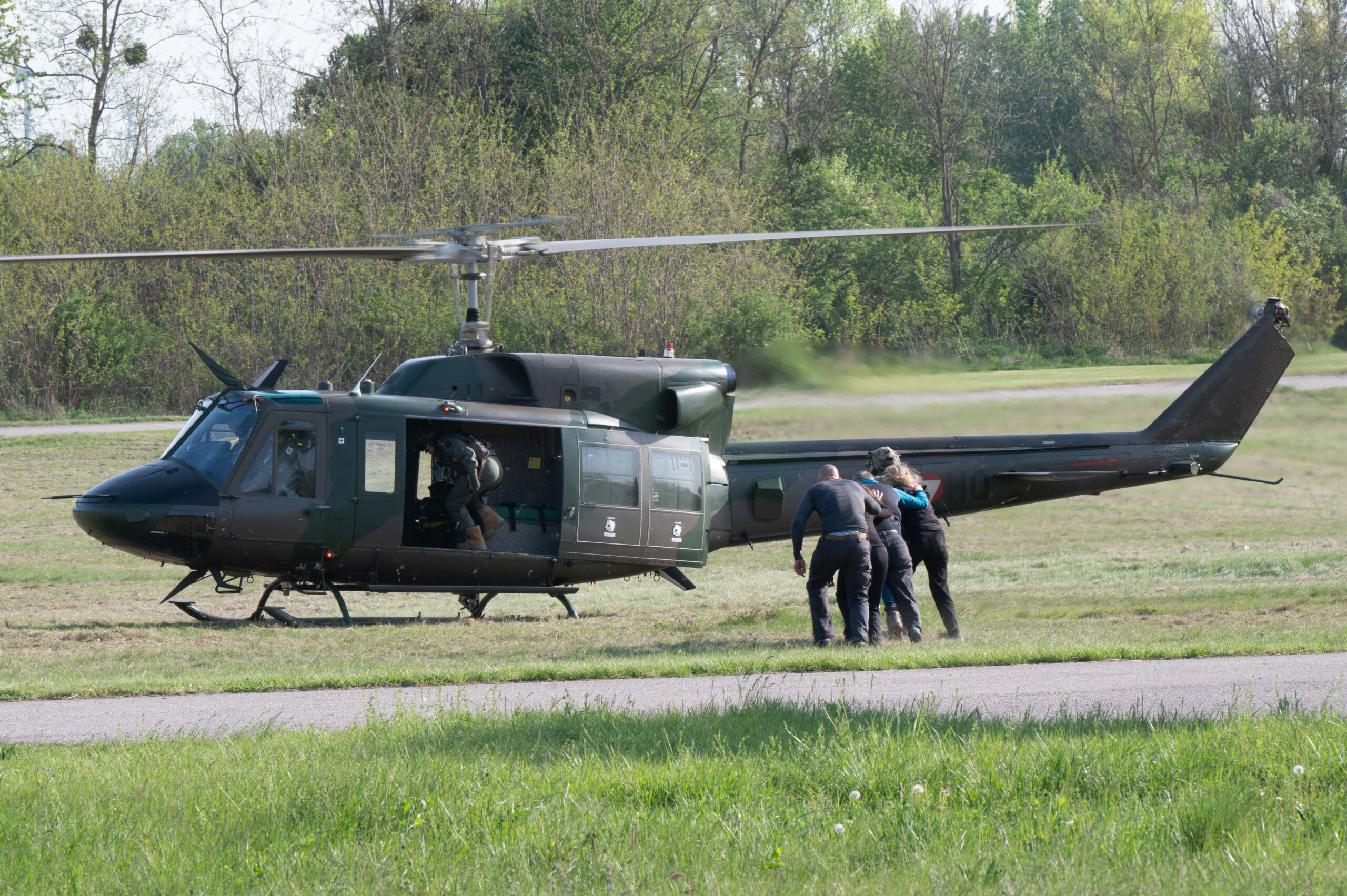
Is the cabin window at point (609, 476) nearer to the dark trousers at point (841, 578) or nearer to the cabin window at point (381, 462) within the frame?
the cabin window at point (381, 462)

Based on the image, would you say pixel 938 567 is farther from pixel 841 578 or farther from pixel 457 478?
pixel 457 478

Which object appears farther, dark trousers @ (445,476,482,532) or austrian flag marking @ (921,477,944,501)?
austrian flag marking @ (921,477,944,501)

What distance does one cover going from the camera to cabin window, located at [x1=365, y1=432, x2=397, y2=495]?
12.8 m

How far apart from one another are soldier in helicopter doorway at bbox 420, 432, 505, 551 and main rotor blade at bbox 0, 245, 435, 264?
206cm

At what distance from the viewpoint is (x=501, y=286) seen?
35156mm

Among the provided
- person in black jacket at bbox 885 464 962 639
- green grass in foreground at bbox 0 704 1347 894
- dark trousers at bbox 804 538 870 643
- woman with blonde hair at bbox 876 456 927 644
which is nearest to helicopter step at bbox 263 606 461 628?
dark trousers at bbox 804 538 870 643

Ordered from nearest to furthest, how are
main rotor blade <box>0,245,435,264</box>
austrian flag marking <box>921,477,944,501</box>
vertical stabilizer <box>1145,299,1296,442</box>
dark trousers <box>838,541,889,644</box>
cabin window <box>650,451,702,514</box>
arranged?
1. main rotor blade <box>0,245,435,264</box>
2. dark trousers <box>838,541,889,644</box>
3. cabin window <box>650,451,702,514</box>
4. austrian flag marking <box>921,477,944,501</box>
5. vertical stabilizer <box>1145,299,1296,442</box>

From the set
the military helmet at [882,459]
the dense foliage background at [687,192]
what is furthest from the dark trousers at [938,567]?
the dense foliage background at [687,192]

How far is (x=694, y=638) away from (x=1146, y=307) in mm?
11596

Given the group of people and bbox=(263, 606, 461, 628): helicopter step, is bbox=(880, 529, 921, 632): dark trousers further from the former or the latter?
bbox=(263, 606, 461, 628): helicopter step

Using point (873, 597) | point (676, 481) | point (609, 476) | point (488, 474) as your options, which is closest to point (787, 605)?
point (676, 481)

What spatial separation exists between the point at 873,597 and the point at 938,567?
0.85 m

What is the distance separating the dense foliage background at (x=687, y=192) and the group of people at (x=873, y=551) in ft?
23.9

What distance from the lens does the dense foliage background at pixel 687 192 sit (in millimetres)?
28891
